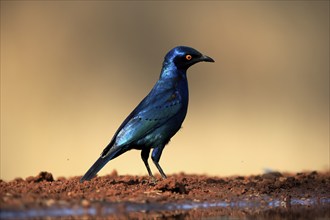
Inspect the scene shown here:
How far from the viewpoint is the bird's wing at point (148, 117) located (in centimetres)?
877

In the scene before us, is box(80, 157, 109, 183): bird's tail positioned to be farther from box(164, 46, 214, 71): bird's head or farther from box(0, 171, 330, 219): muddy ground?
box(164, 46, 214, 71): bird's head

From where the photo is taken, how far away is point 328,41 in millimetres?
15141

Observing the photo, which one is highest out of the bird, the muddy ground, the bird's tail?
the bird

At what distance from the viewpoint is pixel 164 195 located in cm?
788

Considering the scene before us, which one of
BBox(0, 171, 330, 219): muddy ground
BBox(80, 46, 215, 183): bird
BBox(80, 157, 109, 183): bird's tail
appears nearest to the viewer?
BBox(0, 171, 330, 219): muddy ground

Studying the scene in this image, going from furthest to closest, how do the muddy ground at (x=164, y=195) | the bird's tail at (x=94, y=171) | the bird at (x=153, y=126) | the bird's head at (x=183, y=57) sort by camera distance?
the bird's head at (x=183, y=57) → the bird at (x=153, y=126) → the bird's tail at (x=94, y=171) → the muddy ground at (x=164, y=195)

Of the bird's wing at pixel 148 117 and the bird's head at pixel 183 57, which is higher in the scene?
the bird's head at pixel 183 57

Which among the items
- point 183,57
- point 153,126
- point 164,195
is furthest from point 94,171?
point 183,57

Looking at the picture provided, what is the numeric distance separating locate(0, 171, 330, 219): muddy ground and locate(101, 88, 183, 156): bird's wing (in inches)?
17.8

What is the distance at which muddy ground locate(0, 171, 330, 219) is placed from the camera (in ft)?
22.8

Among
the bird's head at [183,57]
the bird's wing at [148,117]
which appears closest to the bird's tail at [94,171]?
the bird's wing at [148,117]

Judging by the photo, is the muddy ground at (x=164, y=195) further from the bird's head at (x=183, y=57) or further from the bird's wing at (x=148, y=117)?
the bird's head at (x=183, y=57)

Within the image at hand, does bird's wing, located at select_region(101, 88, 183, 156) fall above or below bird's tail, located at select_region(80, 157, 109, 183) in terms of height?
above

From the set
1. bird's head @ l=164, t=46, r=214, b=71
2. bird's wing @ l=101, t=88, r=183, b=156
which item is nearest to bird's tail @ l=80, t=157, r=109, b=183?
bird's wing @ l=101, t=88, r=183, b=156
